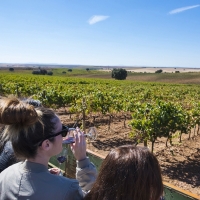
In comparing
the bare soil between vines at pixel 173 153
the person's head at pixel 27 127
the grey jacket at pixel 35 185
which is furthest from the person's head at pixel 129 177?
the bare soil between vines at pixel 173 153

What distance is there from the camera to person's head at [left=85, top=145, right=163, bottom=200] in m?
1.23

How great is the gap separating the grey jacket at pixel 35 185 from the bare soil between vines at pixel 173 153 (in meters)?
5.10

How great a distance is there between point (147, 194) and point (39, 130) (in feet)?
2.15

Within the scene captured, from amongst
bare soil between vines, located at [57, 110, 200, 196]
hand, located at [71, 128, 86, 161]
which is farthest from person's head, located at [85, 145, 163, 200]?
bare soil between vines, located at [57, 110, 200, 196]

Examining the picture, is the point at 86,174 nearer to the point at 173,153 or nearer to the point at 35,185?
the point at 35,185

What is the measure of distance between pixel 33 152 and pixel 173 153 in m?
7.38

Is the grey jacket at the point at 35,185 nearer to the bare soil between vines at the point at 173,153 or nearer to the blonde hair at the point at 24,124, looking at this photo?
the blonde hair at the point at 24,124

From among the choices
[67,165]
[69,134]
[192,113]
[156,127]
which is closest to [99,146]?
[156,127]

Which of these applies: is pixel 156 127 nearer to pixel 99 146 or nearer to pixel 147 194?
pixel 99 146

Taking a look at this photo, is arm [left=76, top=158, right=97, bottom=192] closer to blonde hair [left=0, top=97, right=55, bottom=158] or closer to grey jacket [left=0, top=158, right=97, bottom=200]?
grey jacket [left=0, top=158, right=97, bottom=200]

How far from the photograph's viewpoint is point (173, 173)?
664cm

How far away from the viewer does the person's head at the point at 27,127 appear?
1330 mm

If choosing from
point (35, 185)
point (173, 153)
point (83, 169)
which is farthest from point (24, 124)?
point (173, 153)

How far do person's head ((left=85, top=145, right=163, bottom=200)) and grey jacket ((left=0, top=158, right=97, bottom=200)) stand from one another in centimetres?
13
